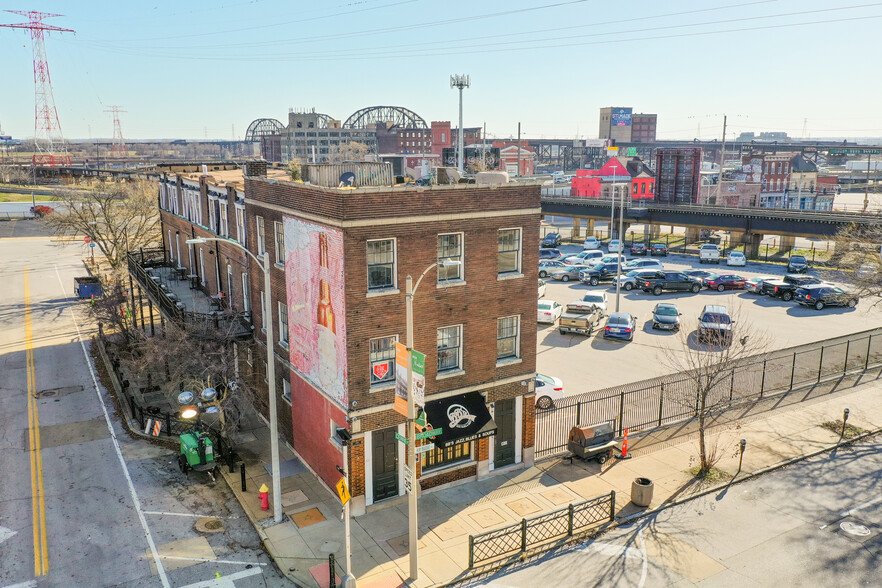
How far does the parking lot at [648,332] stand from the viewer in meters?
33.1

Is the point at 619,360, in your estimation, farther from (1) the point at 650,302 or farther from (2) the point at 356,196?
(2) the point at 356,196

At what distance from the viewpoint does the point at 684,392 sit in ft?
95.0

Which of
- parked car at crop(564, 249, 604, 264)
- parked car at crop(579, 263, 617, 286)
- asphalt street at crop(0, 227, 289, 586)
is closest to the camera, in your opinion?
asphalt street at crop(0, 227, 289, 586)

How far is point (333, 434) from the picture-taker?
830 inches

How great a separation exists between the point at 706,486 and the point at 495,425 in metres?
7.57

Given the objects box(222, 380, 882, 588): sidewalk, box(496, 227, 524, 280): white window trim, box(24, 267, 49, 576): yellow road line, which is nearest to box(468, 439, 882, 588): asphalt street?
box(222, 380, 882, 588): sidewalk

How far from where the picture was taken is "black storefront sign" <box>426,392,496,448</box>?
20.6 meters

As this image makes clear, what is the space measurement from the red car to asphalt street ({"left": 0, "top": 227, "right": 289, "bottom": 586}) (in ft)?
140

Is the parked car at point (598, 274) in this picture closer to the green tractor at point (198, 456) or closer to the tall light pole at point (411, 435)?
the green tractor at point (198, 456)

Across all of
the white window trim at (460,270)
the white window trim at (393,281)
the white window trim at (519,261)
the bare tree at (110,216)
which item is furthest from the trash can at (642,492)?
the bare tree at (110,216)

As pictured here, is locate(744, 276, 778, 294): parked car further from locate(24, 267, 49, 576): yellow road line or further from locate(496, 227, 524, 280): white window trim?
locate(24, 267, 49, 576): yellow road line

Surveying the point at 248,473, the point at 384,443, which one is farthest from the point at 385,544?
the point at 248,473

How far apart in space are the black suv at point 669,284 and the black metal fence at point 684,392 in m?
15.6

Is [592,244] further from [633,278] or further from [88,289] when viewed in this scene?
[88,289]
